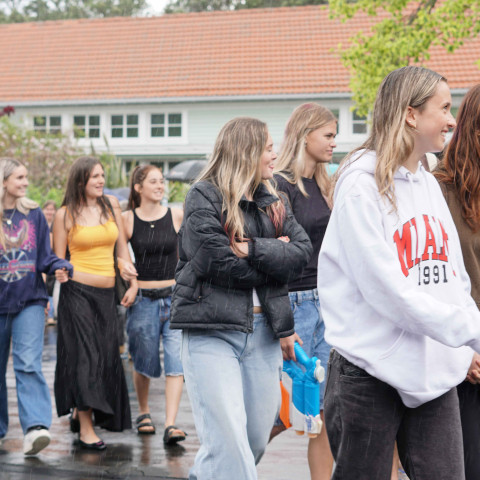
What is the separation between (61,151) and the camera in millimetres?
24953

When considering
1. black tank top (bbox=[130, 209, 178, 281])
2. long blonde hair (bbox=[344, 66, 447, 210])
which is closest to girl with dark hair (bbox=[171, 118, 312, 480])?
long blonde hair (bbox=[344, 66, 447, 210])

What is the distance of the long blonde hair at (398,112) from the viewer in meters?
3.21

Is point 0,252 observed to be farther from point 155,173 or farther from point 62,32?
point 62,32

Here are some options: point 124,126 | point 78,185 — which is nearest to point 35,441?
point 78,185

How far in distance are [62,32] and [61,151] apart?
48.7 feet

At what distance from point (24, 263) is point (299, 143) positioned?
2.48m

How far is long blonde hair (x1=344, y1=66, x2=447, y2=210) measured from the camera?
321 centimetres

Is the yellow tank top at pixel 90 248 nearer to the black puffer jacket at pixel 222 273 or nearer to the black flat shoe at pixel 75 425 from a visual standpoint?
the black flat shoe at pixel 75 425

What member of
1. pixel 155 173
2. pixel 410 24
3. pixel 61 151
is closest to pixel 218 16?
pixel 61 151

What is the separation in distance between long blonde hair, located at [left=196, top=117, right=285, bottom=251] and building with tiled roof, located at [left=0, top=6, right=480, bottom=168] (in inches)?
1053

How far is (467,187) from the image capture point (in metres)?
3.86

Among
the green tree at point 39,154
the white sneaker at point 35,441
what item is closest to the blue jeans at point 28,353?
the white sneaker at point 35,441

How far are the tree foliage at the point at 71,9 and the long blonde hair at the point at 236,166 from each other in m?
55.5

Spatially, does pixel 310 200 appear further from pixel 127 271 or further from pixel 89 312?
pixel 89 312
